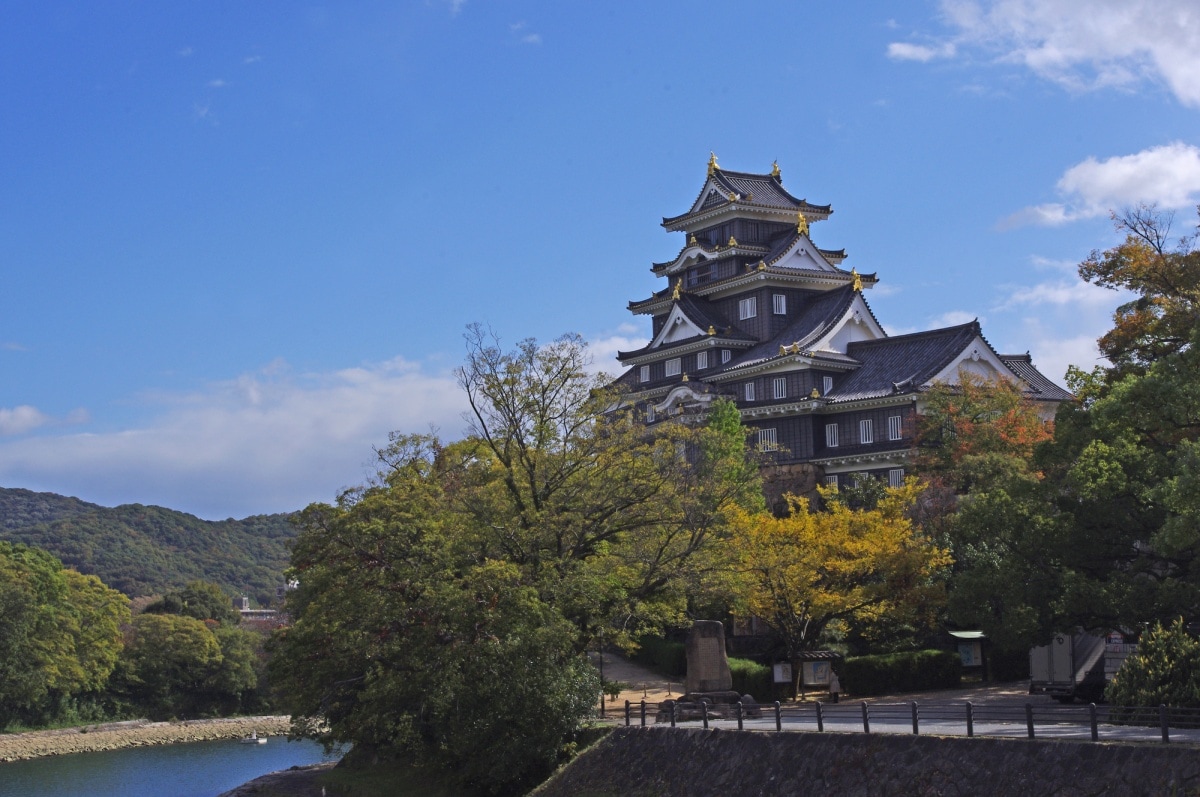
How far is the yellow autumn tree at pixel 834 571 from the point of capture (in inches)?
1527

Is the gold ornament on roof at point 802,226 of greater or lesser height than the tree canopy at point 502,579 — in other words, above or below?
above

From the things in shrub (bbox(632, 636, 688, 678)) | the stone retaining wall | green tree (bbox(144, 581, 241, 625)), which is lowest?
the stone retaining wall

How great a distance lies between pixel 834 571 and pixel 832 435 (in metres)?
21.6

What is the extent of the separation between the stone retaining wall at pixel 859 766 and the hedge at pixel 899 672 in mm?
11557

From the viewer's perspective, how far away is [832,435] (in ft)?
200

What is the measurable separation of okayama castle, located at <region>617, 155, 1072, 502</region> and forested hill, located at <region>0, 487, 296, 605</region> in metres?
84.6

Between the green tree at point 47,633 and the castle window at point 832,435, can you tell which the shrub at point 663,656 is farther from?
the green tree at point 47,633

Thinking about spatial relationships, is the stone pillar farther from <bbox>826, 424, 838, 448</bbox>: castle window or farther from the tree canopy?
<bbox>826, 424, 838, 448</bbox>: castle window

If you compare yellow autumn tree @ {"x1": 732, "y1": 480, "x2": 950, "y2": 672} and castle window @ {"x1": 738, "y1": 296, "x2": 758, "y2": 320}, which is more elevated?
castle window @ {"x1": 738, "y1": 296, "x2": 758, "y2": 320}

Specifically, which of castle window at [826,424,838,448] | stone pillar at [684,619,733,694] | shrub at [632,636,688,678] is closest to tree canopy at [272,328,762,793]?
stone pillar at [684,619,733,694]

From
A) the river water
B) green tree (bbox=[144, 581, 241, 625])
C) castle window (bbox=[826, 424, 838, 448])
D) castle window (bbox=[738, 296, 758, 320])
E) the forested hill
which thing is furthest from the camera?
the forested hill

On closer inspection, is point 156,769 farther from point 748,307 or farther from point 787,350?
point 748,307

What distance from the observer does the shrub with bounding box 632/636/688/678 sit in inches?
1849

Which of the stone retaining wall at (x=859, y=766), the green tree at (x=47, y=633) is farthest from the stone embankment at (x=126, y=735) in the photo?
the stone retaining wall at (x=859, y=766)
